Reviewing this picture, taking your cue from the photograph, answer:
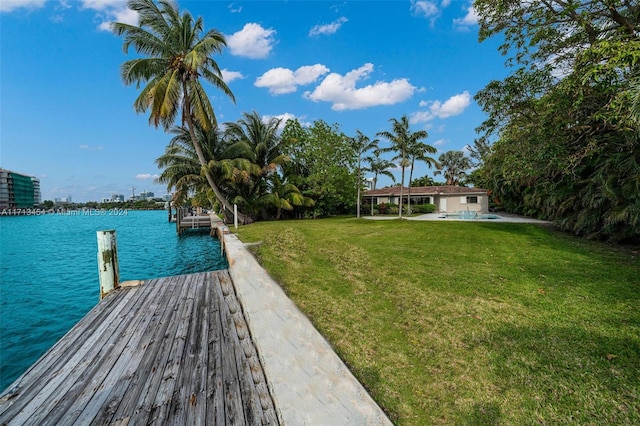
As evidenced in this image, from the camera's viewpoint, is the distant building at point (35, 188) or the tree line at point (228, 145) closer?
the tree line at point (228, 145)

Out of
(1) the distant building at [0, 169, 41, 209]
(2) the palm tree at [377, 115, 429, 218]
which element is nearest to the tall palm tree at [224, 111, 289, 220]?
(2) the palm tree at [377, 115, 429, 218]

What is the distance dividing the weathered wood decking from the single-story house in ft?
93.1

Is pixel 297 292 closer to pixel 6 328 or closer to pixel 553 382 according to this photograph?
pixel 553 382

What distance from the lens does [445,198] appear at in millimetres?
29297

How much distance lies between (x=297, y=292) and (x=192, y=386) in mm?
2544

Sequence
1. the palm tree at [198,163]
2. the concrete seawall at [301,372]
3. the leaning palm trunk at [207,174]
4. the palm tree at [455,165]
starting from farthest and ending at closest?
the palm tree at [455,165]
the palm tree at [198,163]
the leaning palm trunk at [207,174]
the concrete seawall at [301,372]

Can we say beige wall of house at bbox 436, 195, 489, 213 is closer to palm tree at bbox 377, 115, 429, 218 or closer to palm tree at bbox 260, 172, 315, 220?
palm tree at bbox 377, 115, 429, 218

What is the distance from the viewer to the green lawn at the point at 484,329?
246cm

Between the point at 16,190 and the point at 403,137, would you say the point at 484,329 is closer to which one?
the point at 403,137

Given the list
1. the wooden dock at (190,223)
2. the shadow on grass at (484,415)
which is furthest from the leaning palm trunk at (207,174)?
the shadow on grass at (484,415)

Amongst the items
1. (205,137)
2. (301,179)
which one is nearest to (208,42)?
(205,137)

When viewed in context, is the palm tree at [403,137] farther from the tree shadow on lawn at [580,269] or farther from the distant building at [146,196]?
the distant building at [146,196]

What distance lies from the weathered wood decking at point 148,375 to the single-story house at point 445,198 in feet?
93.1

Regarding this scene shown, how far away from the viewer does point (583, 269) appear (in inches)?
244
